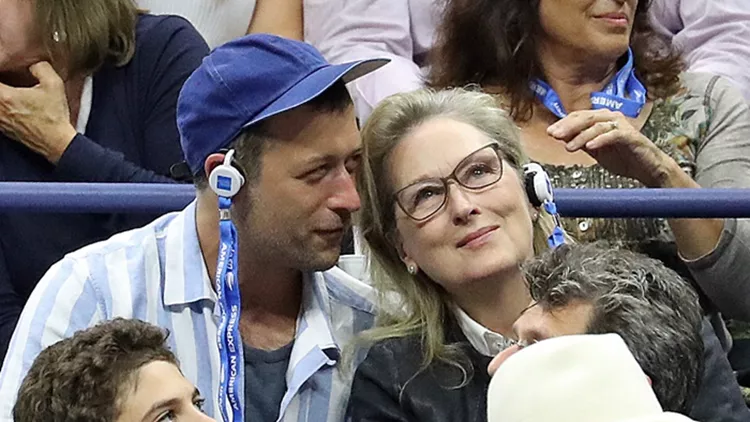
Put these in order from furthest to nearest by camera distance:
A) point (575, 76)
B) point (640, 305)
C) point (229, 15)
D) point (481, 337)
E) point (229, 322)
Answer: point (229, 15) → point (575, 76) → point (481, 337) → point (229, 322) → point (640, 305)

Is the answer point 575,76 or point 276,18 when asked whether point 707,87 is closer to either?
point 575,76

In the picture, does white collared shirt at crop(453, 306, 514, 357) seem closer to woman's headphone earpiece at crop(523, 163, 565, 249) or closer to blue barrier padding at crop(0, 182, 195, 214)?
woman's headphone earpiece at crop(523, 163, 565, 249)

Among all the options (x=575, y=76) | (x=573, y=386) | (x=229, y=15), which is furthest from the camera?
(x=229, y=15)

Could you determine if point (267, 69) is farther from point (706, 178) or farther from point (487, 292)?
point (706, 178)

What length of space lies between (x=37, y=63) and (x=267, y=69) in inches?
21.2

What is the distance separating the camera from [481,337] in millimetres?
1714

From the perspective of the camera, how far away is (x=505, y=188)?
68.1 inches

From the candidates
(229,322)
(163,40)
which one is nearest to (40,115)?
(163,40)

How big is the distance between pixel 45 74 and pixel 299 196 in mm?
577

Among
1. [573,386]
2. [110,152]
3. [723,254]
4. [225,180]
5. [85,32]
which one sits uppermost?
[573,386]

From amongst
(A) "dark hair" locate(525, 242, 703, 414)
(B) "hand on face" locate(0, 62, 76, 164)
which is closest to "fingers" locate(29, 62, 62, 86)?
(B) "hand on face" locate(0, 62, 76, 164)

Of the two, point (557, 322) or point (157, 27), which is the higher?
point (557, 322)

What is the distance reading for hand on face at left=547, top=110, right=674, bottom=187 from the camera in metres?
1.80

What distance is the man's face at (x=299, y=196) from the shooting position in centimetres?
166
